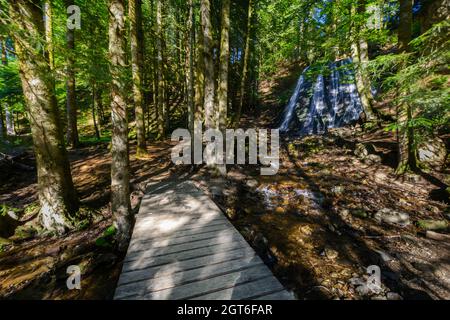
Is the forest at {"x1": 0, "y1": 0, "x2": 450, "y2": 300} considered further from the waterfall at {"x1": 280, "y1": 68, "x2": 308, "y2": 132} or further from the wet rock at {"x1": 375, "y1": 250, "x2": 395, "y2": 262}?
the waterfall at {"x1": 280, "y1": 68, "x2": 308, "y2": 132}

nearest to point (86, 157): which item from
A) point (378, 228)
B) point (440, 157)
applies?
point (378, 228)

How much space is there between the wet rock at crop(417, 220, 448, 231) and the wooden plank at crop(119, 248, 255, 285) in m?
Result: 4.94

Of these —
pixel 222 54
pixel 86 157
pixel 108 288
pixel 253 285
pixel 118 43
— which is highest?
pixel 222 54

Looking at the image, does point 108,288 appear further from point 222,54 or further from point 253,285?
point 222,54

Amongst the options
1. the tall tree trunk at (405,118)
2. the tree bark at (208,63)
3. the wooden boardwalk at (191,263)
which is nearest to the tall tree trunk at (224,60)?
the tree bark at (208,63)

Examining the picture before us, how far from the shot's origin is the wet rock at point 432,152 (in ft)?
25.8

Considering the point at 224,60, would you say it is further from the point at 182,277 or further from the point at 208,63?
the point at 182,277

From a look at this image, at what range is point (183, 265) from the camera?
128 inches

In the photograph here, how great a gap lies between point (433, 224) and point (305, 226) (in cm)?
320

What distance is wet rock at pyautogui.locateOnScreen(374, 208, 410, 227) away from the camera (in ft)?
18.2

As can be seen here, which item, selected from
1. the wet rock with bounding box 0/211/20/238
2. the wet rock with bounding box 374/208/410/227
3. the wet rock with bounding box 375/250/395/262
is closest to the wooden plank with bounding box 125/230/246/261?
the wet rock with bounding box 375/250/395/262
